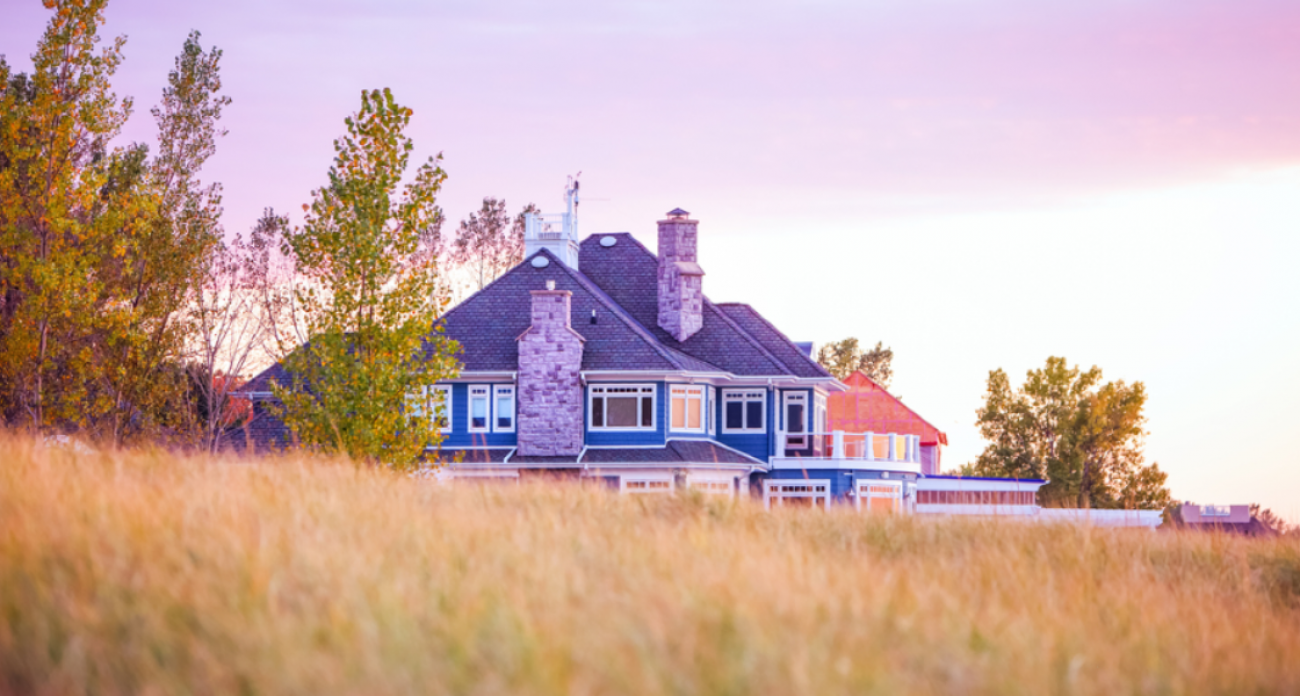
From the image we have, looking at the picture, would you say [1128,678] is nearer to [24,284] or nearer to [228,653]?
[228,653]

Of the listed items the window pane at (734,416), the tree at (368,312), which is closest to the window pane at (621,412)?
the window pane at (734,416)

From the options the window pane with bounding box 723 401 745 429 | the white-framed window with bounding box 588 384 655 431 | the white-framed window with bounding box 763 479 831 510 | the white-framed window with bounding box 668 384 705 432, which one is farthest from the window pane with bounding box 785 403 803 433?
the white-framed window with bounding box 588 384 655 431

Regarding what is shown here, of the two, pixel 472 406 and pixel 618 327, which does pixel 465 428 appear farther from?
pixel 618 327

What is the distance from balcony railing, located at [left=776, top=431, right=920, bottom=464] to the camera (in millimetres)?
40250

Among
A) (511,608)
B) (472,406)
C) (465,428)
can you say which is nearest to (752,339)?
(472,406)

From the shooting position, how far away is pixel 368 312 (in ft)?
79.8

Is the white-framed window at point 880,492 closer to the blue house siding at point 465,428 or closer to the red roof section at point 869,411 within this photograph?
the blue house siding at point 465,428

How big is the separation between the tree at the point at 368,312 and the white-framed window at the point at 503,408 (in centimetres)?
1395

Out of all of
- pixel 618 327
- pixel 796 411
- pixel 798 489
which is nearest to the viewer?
pixel 618 327

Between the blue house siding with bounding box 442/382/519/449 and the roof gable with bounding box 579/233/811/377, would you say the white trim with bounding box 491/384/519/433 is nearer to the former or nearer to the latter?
the blue house siding with bounding box 442/382/519/449

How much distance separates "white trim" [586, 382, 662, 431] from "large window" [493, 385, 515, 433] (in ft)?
8.20

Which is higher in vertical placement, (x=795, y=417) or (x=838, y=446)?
(x=795, y=417)

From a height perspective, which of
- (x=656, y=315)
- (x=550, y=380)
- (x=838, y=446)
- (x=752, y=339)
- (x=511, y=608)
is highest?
(x=656, y=315)

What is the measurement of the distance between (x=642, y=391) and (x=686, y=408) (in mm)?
1671
